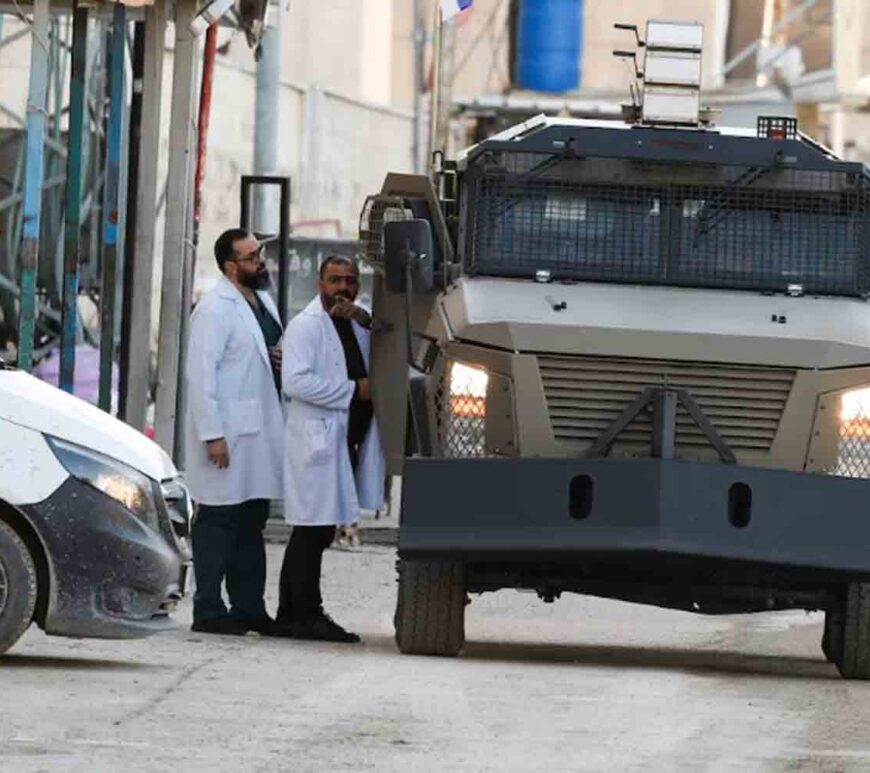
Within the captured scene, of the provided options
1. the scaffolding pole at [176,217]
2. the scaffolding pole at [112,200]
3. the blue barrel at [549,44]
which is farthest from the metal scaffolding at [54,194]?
the blue barrel at [549,44]

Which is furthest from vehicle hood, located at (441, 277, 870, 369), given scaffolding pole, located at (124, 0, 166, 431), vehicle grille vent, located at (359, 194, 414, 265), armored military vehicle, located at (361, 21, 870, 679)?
scaffolding pole, located at (124, 0, 166, 431)

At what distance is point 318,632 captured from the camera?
51.7ft

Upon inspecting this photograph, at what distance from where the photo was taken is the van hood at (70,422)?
13.1 m

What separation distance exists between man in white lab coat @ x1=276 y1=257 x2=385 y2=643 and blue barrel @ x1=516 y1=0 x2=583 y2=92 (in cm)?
3484

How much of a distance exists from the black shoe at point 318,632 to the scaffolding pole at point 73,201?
3415 millimetres

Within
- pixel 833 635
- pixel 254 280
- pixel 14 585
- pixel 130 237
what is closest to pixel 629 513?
pixel 833 635

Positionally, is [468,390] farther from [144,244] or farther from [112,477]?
[144,244]

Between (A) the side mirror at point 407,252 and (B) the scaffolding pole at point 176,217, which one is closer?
(A) the side mirror at point 407,252

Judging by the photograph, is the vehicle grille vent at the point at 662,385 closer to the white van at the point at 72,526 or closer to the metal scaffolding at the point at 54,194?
the white van at the point at 72,526

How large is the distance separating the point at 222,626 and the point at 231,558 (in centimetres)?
40

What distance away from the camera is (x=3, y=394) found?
42.8 feet

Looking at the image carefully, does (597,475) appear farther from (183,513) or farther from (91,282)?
(91,282)

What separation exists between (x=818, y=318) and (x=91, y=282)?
42.3 ft

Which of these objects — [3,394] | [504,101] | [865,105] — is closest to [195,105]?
[3,394]
